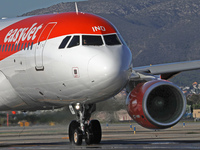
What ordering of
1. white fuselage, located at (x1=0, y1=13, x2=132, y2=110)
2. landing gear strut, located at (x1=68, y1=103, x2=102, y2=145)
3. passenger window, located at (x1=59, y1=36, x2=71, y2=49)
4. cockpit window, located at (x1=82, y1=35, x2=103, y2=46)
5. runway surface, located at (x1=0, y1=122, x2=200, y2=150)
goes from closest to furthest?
1. white fuselage, located at (x1=0, y1=13, x2=132, y2=110)
2. cockpit window, located at (x1=82, y1=35, x2=103, y2=46)
3. passenger window, located at (x1=59, y1=36, x2=71, y2=49)
4. runway surface, located at (x1=0, y1=122, x2=200, y2=150)
5. landing gear strut, located at (x1=68, y1=103, x2=102, y2=145)

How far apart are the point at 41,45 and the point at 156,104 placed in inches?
181

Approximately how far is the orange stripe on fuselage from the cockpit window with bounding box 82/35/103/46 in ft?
0.75

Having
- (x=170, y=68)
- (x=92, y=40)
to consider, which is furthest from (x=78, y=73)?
(x=170, y=68)

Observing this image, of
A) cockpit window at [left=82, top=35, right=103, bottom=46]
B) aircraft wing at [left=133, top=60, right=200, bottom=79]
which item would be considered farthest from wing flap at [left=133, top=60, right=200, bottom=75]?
cockpit window at [left=82, top=35, right=103, bottom=46]

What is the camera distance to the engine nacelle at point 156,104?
21.5m

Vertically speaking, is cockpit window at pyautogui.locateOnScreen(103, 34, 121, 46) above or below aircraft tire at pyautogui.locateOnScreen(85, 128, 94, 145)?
above

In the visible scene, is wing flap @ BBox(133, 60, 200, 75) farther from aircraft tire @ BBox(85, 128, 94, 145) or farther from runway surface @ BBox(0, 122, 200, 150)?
aircraft tire @ BBox(85, 128, 94, 145)

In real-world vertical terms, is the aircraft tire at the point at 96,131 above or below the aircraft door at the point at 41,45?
below

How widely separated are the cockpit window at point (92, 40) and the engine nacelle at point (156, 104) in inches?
109

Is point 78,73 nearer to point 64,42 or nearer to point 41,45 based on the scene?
point 64,42

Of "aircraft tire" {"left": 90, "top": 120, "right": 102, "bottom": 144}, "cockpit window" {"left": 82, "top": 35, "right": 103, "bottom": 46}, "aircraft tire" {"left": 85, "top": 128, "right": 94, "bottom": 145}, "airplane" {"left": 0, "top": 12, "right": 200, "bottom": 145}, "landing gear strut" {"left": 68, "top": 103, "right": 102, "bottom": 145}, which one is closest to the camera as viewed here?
"airplane" {"left": 0, "top": 12, "right": 200, "bottom": 145}

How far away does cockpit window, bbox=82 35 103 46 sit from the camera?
19.9m

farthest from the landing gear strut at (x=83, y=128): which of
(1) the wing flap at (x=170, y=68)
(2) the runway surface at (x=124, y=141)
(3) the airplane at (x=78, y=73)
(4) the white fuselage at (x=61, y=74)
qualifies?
(1) the wing flap at (x=170, y=68)

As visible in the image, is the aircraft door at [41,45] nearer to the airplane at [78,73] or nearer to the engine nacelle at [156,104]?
the airplane at [78,73]
